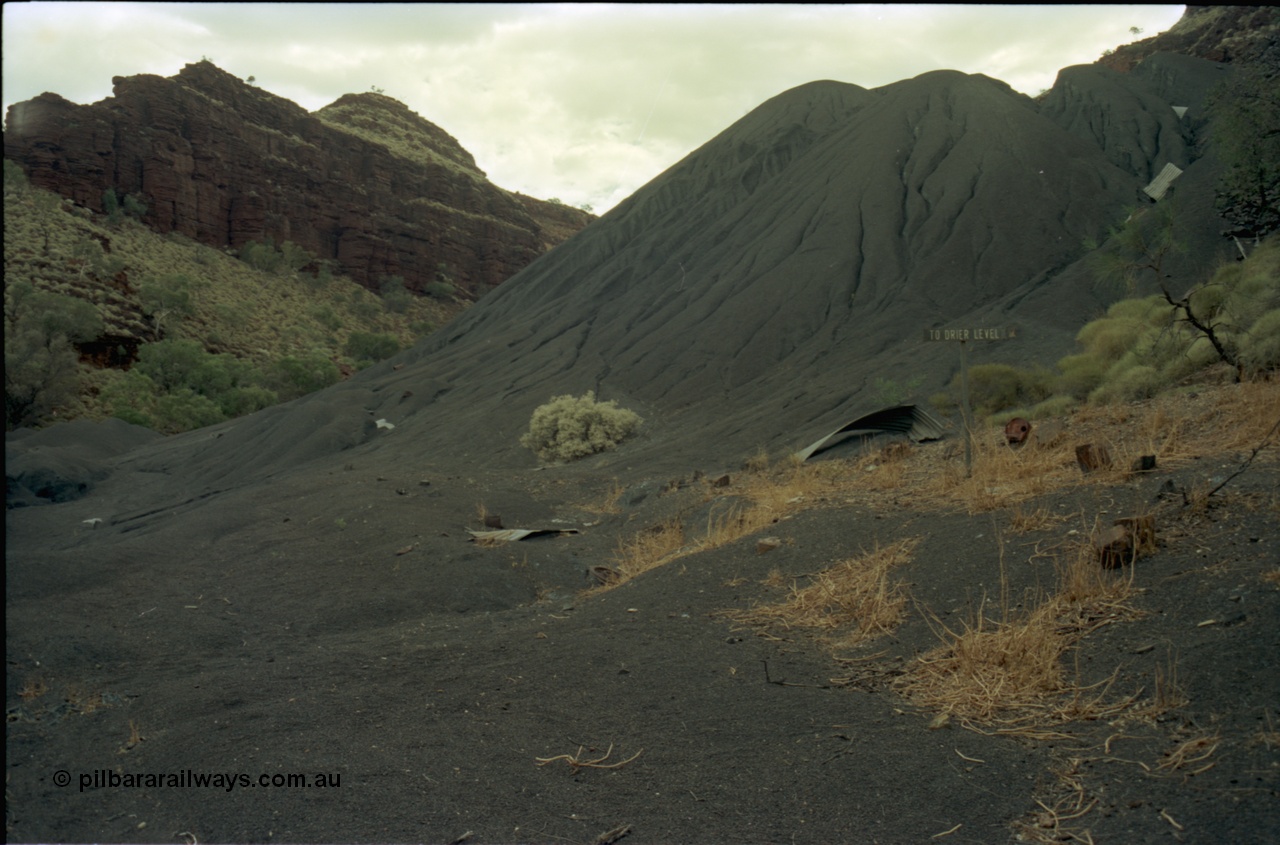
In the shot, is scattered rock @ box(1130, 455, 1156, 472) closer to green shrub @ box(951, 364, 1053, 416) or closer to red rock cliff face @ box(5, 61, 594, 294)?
green shrub @ box(951, 364, 1053, 416)

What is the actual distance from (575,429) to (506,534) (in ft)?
33.4

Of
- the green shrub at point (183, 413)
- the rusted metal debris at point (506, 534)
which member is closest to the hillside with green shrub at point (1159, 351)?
the rusted metal debris at point (506, 534)

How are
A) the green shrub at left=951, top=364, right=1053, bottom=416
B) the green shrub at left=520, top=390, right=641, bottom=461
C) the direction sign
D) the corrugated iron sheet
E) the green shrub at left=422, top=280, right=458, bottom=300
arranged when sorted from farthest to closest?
the green shrub at left=422, top=280, right=458, bottom=300, the corrugated iron sheet, the green shrub at left=520, top=390, right=641, bottom=461, the green shrub at left=951, top=364, right=1053, bottom=416, the direction sign

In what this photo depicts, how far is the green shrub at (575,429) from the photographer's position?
21908mm

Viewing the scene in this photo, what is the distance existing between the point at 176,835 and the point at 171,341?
160 feet

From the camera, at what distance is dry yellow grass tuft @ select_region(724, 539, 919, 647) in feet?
19.4

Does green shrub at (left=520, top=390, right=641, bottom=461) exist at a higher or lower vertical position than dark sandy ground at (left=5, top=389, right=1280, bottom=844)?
higher

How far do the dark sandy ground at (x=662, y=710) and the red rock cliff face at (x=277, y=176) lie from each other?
62.4m

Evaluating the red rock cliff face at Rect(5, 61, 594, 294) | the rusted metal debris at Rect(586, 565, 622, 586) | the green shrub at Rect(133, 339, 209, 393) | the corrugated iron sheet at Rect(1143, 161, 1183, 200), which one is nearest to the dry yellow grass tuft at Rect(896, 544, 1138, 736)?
the rusted metal debris at Rect(586, 565, 622, 586)

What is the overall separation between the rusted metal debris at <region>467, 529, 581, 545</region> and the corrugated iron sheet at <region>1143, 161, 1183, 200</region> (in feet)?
75.2

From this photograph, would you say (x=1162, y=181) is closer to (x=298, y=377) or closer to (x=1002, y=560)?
(x=1002, y=560)

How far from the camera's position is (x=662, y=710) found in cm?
492

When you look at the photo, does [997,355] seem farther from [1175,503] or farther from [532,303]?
[532,303]

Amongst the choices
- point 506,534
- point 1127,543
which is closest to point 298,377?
point 506,534
